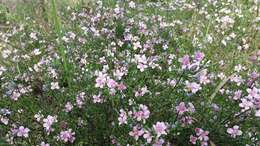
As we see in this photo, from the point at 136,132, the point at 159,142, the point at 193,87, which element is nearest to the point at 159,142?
the point at 159,142

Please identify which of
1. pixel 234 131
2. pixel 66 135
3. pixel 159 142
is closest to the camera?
pixel 159 142

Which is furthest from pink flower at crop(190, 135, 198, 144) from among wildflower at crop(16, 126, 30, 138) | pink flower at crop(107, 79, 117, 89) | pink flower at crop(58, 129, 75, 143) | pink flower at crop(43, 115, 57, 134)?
wildflower at crop(16, 126, 30, 138)

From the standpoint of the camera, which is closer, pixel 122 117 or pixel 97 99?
pixel 122 117

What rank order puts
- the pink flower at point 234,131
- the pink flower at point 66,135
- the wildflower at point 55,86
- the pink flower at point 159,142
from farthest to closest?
the wildflower at point 55,86, the pink flower at point 66,135, the pink flower at point 234,131, the pink flower at point 159,142

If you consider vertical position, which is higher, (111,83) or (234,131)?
(111,83)

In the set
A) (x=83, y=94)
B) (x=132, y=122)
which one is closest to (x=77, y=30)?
(x=83, y=94)

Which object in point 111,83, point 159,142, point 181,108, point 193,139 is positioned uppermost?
point 111,83

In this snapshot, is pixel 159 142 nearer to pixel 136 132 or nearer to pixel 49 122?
pixel 136 132

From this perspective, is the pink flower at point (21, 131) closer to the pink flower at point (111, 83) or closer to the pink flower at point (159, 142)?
the pink flower at point (111, 83)

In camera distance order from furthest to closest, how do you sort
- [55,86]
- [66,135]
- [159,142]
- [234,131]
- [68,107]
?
1. [55,86]
2. [68,107]
3. [66,135]
4. [234,131]
5. [159,142]

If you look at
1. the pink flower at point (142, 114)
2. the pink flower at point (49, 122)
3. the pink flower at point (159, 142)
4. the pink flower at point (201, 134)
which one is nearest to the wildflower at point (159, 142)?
the pink flower at point (159, 142)

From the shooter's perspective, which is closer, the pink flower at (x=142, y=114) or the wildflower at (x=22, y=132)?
the pink flower at (x=142, y=114)

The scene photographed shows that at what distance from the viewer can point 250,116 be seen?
246cm

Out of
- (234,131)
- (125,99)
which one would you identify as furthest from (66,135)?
(234,131)
